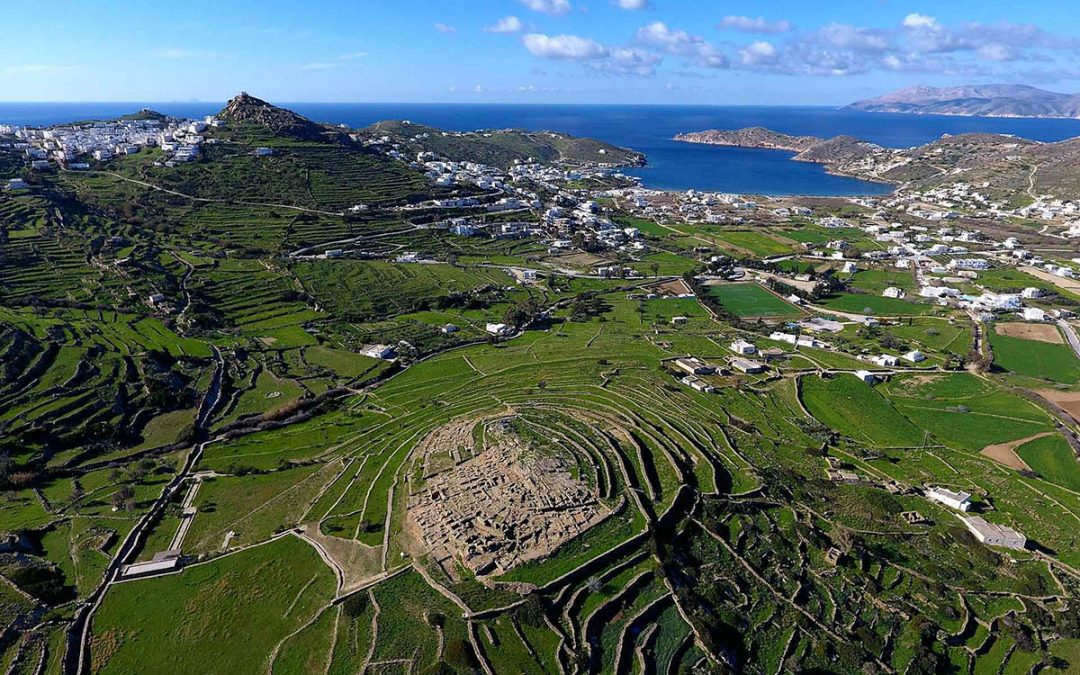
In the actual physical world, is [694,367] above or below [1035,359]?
above

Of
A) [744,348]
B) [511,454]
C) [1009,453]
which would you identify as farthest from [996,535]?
[511,454]

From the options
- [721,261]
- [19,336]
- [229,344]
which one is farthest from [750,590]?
[721,261]

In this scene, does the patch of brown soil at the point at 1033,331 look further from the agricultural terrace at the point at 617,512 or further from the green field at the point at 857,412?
the green field at the point at 857,412

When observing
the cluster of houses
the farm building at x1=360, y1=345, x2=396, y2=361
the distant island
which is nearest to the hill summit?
the cluster of houses

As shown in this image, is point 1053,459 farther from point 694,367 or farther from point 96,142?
point 96,142

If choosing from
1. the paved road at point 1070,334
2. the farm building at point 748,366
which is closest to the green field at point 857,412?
the farm building at point 748,366
